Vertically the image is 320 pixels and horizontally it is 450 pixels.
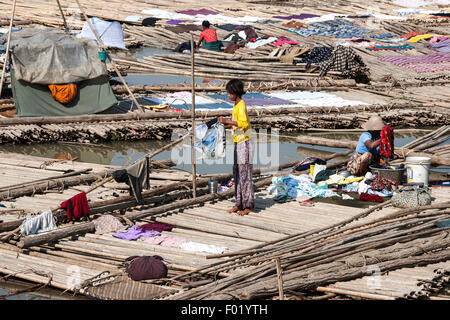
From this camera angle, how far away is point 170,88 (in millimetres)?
15719

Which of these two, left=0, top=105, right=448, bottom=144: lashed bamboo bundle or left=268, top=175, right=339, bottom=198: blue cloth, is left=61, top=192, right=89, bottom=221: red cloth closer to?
left=268, top=175, right=339, bottom=198: blue cloth

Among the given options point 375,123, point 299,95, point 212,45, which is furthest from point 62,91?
A: point 212,45

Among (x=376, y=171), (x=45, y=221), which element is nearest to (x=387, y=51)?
(x=376, y=171)

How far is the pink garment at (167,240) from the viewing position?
7.10 m

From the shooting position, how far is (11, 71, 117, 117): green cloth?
1283 cm

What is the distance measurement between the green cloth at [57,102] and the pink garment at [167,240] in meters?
6.34

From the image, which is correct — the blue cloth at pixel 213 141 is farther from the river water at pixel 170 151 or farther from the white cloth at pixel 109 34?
the white cloth at pixel 109 34

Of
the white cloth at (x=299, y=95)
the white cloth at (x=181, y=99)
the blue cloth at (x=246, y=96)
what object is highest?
the white cloth at (x=181, y=99)

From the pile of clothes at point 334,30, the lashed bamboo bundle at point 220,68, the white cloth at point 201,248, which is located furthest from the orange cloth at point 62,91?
the pile of clothes at point 334,30

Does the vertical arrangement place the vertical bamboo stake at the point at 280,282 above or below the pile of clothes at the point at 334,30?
below

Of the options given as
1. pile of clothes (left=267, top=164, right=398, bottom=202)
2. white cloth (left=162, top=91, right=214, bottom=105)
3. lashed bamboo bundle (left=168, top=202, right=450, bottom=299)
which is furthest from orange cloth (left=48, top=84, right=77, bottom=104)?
lashed bamboo bundle (left=168, top=202, right=450, bottom=299)

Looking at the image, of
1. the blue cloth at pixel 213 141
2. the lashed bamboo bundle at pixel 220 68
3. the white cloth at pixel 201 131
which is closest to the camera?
the white cloth at pixel 201 131

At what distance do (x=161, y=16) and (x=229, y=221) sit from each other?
20.6 meters

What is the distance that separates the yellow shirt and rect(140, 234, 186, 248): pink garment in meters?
1.24
